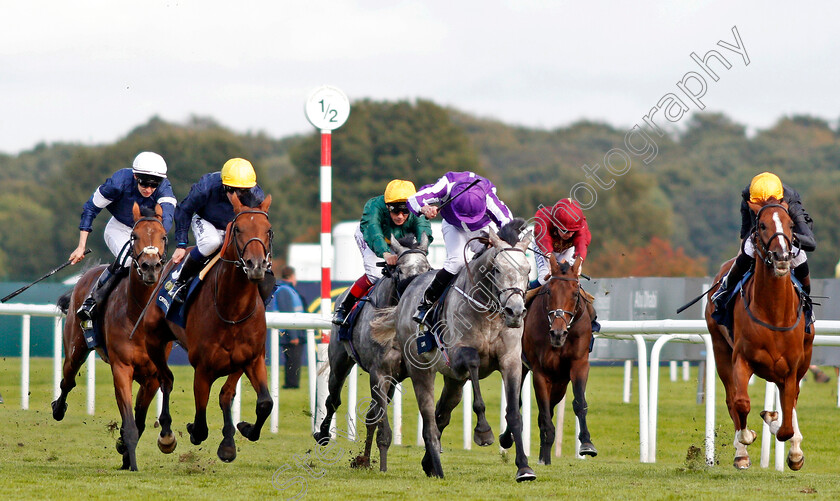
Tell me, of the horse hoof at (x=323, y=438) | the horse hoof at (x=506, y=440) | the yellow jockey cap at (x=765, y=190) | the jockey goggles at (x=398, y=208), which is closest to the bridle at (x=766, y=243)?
the yellow jockey cap at (x=765, y=190)

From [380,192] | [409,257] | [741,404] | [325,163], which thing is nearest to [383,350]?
[409,257]

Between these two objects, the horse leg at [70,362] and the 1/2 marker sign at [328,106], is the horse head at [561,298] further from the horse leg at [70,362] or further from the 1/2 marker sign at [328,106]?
the horse leg at [70,362]

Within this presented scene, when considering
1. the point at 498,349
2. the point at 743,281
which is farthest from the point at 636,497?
the point at 743,281

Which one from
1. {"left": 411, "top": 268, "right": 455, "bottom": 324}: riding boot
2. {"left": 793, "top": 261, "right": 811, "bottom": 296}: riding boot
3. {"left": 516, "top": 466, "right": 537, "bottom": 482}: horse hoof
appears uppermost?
{"left": 793, "top": 261, "right": 811, "bottom": 296}: riding boot

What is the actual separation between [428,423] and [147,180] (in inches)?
111

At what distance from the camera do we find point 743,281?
785cm

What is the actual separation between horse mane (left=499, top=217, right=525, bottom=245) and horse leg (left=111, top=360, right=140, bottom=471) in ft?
8.95

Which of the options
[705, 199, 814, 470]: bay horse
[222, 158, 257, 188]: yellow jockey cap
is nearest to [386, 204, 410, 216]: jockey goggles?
[222, 158, 257, 188]: yellow jockey cap

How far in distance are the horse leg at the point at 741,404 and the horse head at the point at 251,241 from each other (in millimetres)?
3016

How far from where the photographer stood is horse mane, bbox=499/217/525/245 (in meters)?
7.13

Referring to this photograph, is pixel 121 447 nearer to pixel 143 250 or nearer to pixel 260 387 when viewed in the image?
pixel 260 387

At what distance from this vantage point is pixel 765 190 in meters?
7.42

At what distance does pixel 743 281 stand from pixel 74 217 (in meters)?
44.7

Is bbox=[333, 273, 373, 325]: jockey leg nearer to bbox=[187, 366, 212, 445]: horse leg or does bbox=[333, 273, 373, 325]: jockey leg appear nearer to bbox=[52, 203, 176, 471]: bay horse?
bbox=[52, 203, 176, 471]: bay horse
